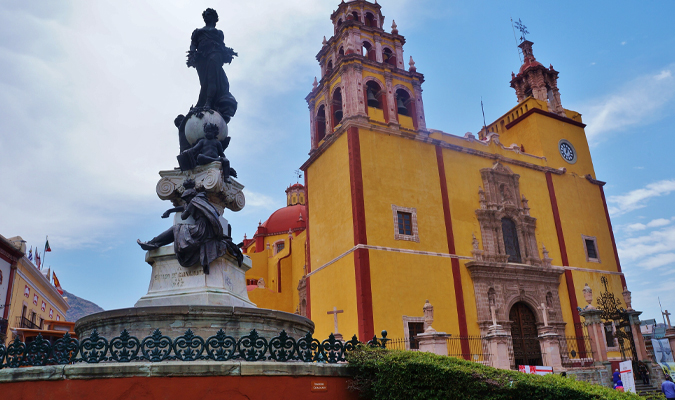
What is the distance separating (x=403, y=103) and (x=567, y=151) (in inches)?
370

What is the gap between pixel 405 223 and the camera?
A: 18.4 m

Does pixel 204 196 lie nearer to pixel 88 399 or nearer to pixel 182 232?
pixel 182 232

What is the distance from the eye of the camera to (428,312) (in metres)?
14.2

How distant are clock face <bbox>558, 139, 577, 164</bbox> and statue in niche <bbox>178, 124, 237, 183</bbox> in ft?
69.9

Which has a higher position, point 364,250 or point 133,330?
point 364,250

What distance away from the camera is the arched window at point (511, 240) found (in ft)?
67.1

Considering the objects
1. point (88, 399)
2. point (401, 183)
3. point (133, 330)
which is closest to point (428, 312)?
point (401, 183)

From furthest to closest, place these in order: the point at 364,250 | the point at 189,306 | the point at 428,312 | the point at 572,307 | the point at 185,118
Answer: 1. the point at 572,307
2. the point at 364,250
3. the point at 428,312
4. the point at 185,118
5. the point at 189,306

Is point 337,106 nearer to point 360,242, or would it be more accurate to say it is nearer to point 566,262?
point 360,242

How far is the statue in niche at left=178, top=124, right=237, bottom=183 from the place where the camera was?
7.01 meters

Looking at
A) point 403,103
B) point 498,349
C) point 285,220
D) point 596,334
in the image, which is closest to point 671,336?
point 596,334

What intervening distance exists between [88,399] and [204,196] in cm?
292

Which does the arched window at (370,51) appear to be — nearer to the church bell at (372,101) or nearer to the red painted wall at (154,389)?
the church bell at (372,101)

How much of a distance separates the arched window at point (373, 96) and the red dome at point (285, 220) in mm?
14941
